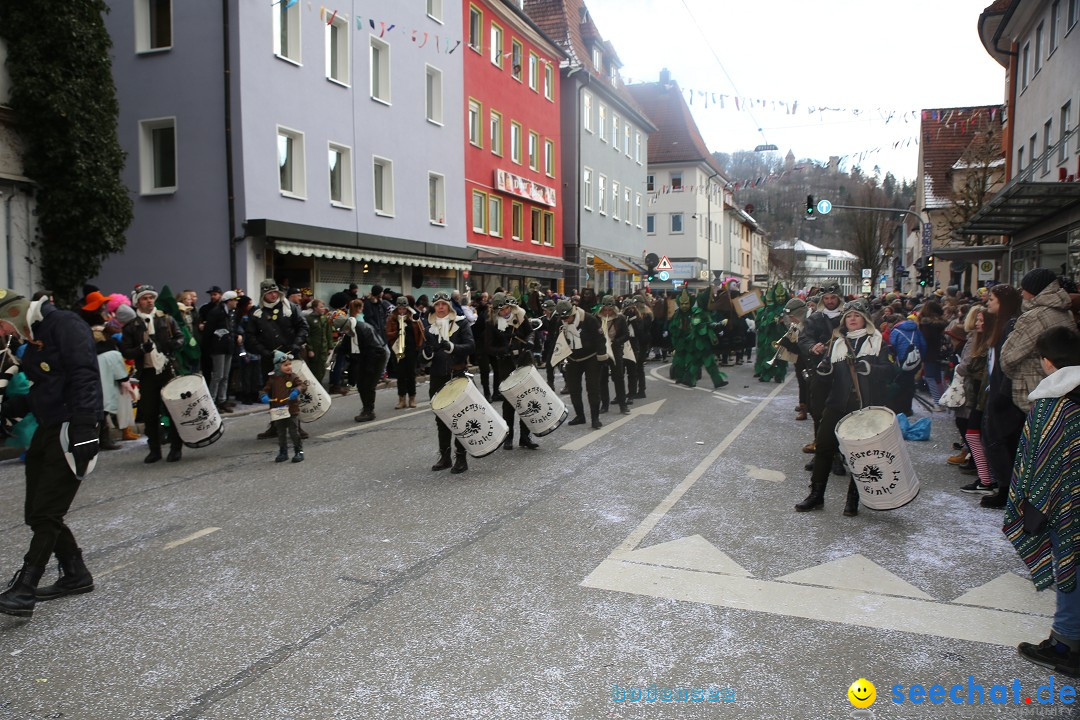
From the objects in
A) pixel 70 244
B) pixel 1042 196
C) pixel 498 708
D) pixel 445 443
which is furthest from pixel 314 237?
pixel 498 708

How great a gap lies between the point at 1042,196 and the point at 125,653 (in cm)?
1818

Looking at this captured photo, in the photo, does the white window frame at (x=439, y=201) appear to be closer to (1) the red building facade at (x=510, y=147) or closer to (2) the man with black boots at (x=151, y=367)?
(1) the red building facade at (x=510, y=147)

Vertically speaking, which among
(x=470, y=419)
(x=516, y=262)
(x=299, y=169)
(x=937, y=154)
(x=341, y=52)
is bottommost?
(x=470, y=419)

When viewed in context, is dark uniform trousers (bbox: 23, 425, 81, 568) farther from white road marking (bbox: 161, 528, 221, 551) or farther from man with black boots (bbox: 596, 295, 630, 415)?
man with black boots (bbox: 596, 295, 630, 415)

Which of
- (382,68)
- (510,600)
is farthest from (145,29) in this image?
(510,600)

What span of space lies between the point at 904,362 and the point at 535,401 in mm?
4688

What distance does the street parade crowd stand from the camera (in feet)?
13.0

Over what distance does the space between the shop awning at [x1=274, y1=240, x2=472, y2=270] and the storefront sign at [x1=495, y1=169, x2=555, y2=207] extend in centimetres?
529

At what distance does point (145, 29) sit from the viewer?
19.6 metres

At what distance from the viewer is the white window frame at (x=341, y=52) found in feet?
70.9

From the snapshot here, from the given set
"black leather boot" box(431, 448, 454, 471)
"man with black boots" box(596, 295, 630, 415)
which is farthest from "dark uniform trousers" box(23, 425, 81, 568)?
"man with black boots" box(596, 295, 630, 415)

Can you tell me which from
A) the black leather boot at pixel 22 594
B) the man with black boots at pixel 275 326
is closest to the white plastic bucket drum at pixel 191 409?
the man with black boots at pixel 275 326

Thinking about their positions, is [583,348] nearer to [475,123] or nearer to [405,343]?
[405,343]

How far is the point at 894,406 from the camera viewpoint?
410 inches
